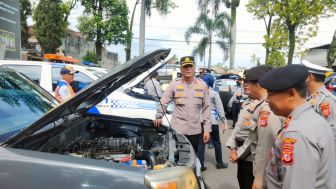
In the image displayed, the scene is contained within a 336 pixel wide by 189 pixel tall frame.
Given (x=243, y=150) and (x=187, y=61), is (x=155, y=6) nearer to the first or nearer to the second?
(x=187, y=61)

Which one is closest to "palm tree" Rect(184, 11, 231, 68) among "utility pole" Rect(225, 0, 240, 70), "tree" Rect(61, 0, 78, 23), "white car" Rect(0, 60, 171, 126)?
"utility pole" Rect(225, 0, 240, 70)

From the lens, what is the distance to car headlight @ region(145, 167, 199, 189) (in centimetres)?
178

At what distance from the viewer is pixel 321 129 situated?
180 cm

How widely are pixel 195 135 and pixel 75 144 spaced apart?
2.01m

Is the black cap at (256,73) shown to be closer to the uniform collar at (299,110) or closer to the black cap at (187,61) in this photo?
the uniform collar at (299,110)

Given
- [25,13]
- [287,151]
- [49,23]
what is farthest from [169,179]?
[25,13]

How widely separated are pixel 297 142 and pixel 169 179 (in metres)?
0.72

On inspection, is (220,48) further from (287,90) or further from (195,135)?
(287,90)

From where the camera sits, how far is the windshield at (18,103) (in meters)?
2.51

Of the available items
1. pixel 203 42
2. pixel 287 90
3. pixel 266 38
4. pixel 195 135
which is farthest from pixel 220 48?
pixel 287 90

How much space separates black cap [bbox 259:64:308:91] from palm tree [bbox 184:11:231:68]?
1069 inches

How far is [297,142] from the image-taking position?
5.69 ft

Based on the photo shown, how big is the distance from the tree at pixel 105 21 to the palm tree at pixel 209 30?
7.77m

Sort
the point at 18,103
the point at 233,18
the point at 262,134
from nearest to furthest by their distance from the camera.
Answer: the point at 262,134 < the point at 18,103 < the point at 233,18
